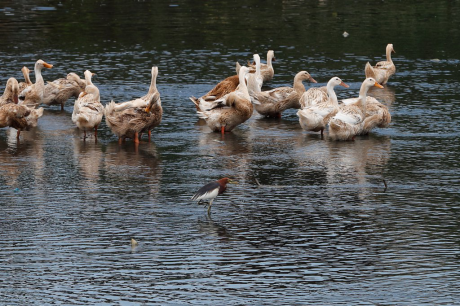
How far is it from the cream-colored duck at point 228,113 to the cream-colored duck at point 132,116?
1349 millimetres

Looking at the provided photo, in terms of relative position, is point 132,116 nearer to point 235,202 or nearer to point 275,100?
point 275,100

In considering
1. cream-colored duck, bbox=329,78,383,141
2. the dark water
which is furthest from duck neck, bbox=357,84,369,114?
the dark water

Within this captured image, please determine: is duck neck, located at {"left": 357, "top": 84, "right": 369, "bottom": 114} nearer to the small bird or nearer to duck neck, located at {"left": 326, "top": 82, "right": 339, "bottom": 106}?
duck neck, located at {"left": 326, "top": 82, "right": 339, "bottom": 106}

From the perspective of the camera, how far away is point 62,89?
20891 mm

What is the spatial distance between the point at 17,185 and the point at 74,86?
7.27 m

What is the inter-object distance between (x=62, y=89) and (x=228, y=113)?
197 inches

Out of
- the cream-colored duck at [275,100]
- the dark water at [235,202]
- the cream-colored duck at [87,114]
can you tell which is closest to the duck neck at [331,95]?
the dark water at [235,202]

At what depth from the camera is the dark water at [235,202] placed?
980 centimetres

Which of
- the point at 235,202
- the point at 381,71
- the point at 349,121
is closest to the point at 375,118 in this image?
the point at 349,121

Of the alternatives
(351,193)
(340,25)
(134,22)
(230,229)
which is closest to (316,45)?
(340,25)

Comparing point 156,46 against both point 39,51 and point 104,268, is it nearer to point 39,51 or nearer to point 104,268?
point 39,51

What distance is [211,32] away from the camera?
106 ft

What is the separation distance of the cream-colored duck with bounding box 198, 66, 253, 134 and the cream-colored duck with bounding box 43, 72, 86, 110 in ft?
13.5

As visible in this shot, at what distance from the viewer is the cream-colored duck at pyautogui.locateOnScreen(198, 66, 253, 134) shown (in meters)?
18.0
